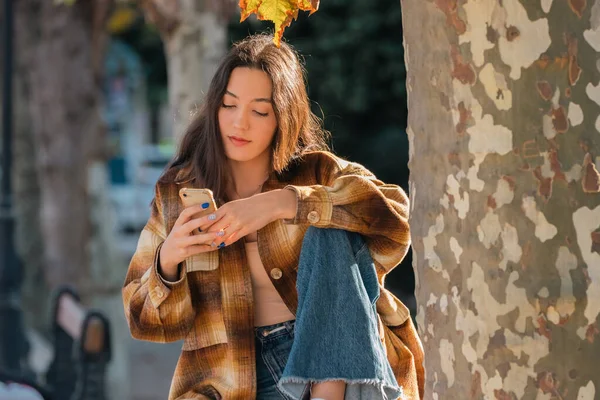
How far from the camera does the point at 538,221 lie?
6.45ft

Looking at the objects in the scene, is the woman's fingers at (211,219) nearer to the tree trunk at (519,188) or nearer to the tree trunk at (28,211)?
the tree trunk at (519,188)

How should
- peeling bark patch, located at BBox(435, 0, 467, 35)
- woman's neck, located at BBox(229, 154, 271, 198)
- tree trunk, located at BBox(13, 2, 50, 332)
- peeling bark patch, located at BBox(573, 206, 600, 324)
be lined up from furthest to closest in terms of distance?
tree trunk, located at BBox(13, 2, 50, 332) < woman's neck, located at BBox(229, 154, 271, 198) < peeling bark patch, located at BBox(435, 0, 467, 35) < peeling bark patch, located at BBox(573, 206, 600, 324)

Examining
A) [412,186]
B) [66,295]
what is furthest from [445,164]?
[66,295]

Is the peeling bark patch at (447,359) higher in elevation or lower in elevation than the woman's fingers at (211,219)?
lower

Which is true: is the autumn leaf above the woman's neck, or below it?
above

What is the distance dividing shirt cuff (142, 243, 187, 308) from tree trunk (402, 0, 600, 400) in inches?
41.5

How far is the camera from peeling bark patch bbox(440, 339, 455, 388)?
7.00 ft

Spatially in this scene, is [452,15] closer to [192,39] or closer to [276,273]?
[276,273]

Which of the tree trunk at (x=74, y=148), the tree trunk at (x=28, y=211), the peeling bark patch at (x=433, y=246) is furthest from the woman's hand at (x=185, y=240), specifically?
the tree trunk at (x=28, y=211)

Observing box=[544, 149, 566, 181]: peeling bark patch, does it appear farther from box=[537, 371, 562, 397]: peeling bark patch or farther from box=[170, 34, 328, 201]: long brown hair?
box=[170, 34, 328, 201]: long brown hair

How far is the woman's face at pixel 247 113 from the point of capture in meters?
3.13

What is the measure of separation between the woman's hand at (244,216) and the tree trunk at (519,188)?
0.81 meters

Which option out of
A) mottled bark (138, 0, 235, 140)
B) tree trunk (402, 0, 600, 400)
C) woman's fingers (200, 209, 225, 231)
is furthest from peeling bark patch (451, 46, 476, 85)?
mottled bark (138, 0, 235, 140)

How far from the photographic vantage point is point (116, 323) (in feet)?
33.3
